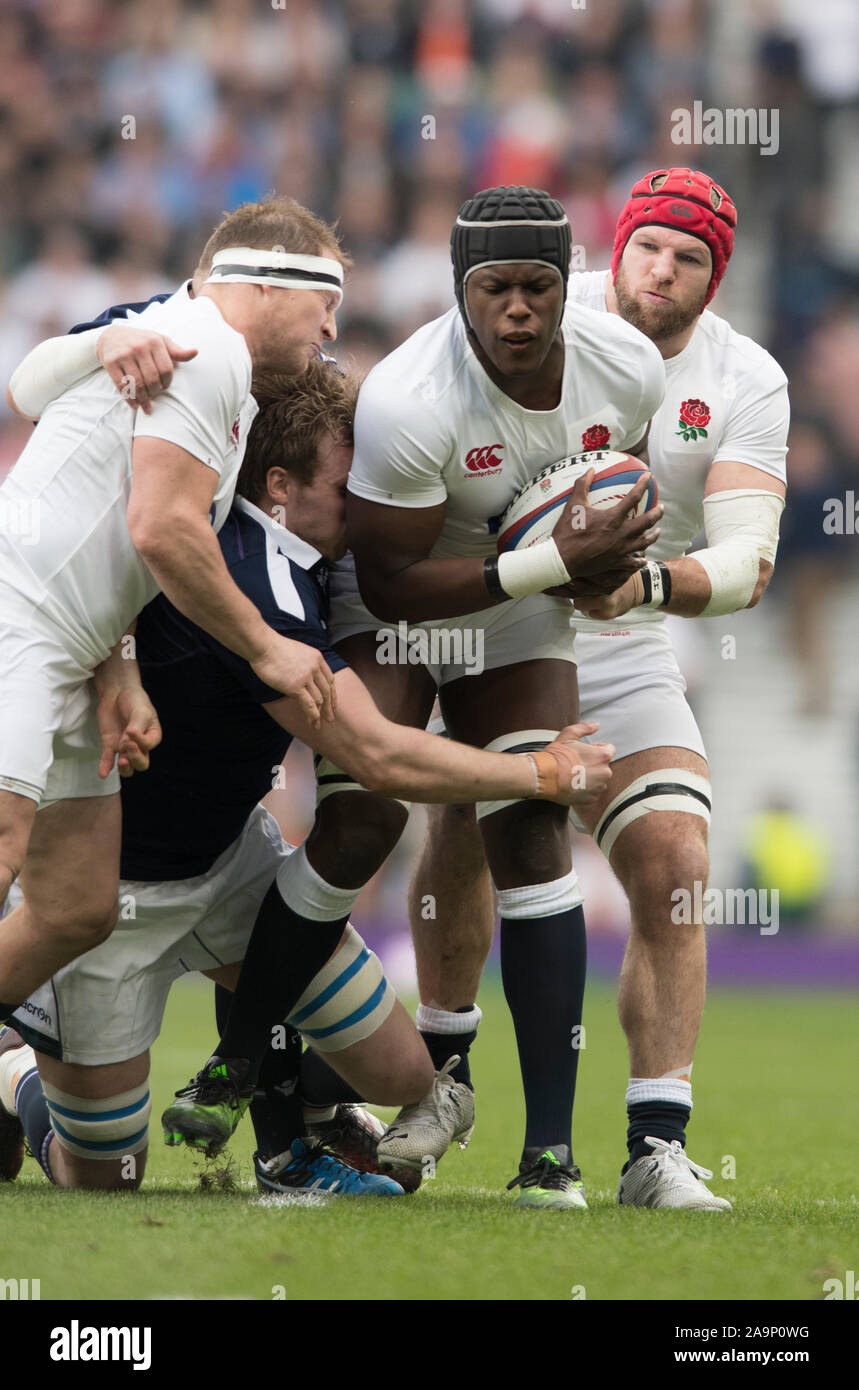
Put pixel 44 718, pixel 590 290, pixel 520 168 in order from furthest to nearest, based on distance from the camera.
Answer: pixel 520 168 → pixel 590 290 → pixel 44 718

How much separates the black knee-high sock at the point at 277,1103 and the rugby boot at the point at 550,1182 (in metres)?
0.66

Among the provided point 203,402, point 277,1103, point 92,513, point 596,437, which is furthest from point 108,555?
point 277,1103

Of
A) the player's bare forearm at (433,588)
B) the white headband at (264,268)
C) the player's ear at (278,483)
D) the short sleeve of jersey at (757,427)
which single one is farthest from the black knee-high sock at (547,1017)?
the white headband at (264,268)

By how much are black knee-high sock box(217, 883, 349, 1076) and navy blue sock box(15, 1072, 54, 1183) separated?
77cm

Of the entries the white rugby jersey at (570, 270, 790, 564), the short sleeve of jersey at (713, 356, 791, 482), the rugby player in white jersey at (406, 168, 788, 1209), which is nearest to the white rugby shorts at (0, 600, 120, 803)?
the rugby player in white jersey at (406, 168, 788, 1209)

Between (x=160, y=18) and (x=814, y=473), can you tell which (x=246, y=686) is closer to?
(x=814, y=473)

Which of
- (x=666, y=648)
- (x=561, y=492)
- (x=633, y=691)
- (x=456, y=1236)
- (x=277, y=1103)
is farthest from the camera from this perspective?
(x=666, y=648)

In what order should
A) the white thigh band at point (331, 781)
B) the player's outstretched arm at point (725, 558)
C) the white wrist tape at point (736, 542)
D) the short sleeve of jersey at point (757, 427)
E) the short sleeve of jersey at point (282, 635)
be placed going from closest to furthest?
1. the short sleeve of jersey at point (282, 635)
2. the white thigh band at point (331, 781)
3. the player's outstretched arm at point (725, 558)
4. the white wrist tape at point (736, 542)
5. the short sleeve of jersey at point (757, 427)

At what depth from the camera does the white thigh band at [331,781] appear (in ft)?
15.0

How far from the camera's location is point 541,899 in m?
4.50

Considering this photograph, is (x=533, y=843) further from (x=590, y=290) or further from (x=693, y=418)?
(x=590, y=290)

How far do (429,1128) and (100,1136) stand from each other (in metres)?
0.86

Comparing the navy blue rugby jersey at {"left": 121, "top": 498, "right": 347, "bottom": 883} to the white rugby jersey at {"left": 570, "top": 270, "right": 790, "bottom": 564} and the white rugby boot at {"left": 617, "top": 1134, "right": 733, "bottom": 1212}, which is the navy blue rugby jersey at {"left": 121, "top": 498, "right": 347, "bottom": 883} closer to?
the white rugby jersey at {"left": 570, "top": 270, "right": 790, "bottom": 564}

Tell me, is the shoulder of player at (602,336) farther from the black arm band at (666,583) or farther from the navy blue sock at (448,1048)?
the navy blue sock at (448,1048)
